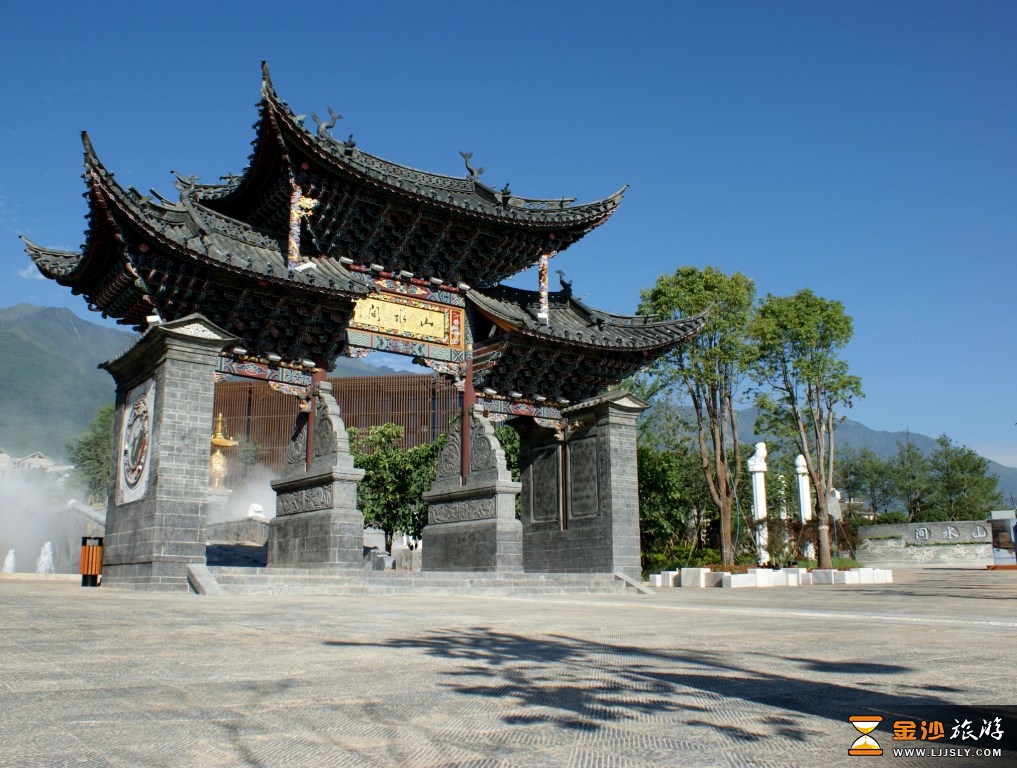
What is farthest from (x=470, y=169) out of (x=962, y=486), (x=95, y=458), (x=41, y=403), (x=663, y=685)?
(x=41, y=403)

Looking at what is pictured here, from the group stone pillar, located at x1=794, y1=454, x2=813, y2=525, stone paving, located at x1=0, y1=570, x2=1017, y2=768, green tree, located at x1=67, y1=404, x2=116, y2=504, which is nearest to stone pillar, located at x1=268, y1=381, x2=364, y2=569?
stone paving, located at x1=0, y1=570, x2=1017, y2=768

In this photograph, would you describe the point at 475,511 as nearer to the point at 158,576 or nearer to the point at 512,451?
the point at 158,576

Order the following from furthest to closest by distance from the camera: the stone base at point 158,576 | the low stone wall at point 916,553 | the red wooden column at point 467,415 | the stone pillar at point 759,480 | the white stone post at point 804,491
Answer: the low stone wall at point 916,553
the white stone post at point 804,491
the stone pillar at point 759,480
the red wooden column at point 467,415
the stone base at point 158,576

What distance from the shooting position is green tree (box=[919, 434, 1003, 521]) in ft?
184

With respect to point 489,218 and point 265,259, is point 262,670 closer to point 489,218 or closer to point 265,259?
point 265,259

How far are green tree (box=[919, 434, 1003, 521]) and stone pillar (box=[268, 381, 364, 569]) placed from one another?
51651 mm

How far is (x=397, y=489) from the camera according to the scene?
29203 millimetres

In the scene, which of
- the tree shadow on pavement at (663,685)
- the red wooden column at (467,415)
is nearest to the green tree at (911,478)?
the red wooden column at (467,415)

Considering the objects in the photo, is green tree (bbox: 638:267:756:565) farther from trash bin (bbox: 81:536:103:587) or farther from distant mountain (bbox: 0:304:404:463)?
distant mountain (bbox: 0:304:404:463)

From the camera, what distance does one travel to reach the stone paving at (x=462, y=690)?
230 centimetres

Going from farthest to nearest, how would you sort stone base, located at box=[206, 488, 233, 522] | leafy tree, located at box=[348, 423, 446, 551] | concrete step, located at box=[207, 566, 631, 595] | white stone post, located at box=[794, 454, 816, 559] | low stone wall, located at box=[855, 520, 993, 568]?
low stone wall, located at box=[855, 520, 993, 568], white stone post, located at box=[794, 454, 816, 559], stone base, located at box=[206, 488, 233, 522], leafy tree, located at box=[348, 423, 446, 551], concrete step, located at box=[207, 566, 631, 595]

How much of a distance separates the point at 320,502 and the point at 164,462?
11.2 ft

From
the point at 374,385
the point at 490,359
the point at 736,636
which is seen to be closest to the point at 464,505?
the point at 490,359

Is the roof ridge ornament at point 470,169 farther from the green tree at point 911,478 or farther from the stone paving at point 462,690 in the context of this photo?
the green tree at point 911,478
